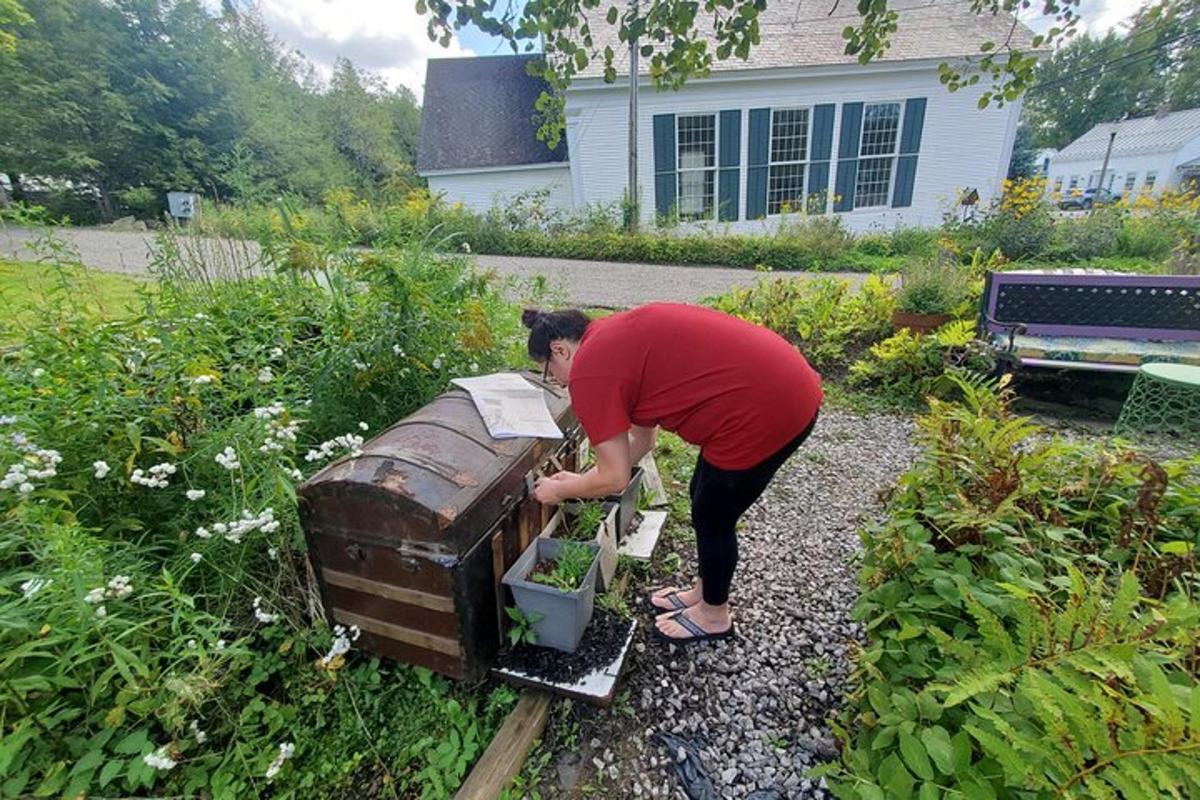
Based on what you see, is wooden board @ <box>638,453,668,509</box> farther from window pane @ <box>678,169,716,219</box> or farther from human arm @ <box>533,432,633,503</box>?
window pane @ <box>678,169,716,219</box>

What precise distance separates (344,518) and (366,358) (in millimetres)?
990

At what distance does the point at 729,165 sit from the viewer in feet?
37.6

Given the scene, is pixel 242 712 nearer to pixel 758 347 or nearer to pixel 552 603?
pixel 552 603

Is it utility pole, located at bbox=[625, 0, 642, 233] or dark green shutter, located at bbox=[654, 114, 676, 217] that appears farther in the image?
dark green shutter, located at bbox=[654, 114, 676, 217]

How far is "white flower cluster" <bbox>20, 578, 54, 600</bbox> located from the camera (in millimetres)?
1271

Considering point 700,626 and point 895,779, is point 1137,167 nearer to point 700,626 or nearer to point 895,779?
point 700,626

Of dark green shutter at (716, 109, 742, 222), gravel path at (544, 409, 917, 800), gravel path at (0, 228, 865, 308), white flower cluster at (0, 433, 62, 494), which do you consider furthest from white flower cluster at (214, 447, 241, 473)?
dark green shutter at (716, 109, 742, 222)

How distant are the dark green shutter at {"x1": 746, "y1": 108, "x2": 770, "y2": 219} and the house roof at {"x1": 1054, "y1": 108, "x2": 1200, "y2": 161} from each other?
1182 inches

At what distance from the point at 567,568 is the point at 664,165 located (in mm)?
11300

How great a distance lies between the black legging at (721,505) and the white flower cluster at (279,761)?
1.46m

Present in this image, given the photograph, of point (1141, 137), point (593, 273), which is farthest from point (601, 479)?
point (1141, 137)

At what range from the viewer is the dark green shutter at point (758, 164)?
11.2m

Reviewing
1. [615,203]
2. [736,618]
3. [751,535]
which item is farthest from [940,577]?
[615,203]

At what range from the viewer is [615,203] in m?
11.6
